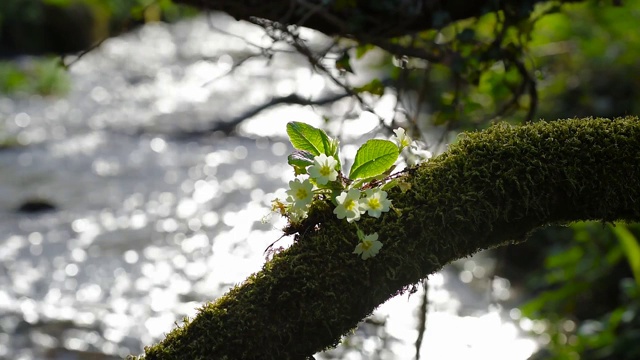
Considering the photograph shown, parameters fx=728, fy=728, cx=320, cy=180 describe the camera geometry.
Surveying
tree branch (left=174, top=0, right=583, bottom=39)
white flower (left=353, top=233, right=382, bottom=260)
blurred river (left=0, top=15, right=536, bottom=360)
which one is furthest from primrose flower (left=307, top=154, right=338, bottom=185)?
blurred river (left=0, top=15, right=536, bottom=360)

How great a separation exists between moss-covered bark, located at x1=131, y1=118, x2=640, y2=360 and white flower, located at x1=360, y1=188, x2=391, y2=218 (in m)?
0.04

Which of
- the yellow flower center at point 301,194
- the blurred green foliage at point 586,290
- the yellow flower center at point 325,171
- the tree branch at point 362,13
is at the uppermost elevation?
the tree branch at point 362,13

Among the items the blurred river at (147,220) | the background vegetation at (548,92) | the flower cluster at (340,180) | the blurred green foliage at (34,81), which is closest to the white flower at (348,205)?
the flower cluster at (340,180)

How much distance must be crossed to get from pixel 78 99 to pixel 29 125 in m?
1.24

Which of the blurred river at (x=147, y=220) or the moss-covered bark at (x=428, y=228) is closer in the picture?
the moss-covered bark at (x=428, y=228)

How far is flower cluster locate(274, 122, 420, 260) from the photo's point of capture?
4.13 feet

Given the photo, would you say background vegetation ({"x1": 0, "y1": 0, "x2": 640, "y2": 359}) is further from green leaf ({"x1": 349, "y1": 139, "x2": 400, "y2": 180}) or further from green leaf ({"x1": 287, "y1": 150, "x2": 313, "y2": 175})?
green leaf ({"x1": 287, "y1": 150, "x2": 313, "y2": 175})

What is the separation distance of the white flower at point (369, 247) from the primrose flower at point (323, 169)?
5.4 inches

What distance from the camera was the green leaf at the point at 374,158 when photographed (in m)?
1.34

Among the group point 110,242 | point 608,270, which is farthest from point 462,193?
point 110,242

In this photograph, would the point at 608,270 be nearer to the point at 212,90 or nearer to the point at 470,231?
the point at 470,231

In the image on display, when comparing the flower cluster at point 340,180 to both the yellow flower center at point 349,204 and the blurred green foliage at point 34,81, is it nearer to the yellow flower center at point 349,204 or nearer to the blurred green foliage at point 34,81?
the yellow flower center at point 349,204

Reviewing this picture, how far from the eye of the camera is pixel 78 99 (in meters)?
10.7

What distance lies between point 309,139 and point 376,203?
0.20 metres
